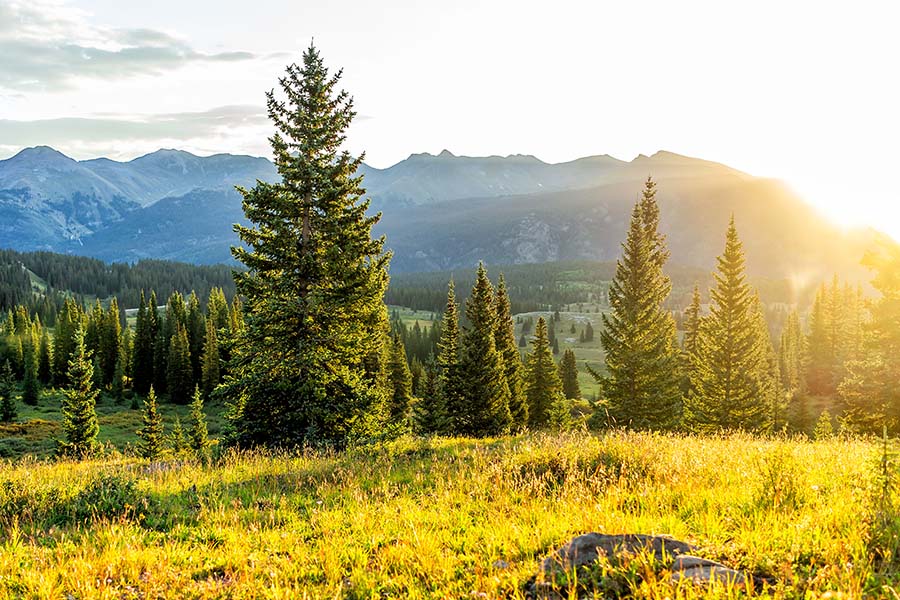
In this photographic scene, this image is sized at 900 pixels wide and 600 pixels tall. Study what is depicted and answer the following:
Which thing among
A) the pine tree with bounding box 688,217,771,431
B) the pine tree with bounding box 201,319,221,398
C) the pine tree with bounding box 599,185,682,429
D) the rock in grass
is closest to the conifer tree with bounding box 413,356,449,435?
the pine tree with bounding box 599,185,682,429

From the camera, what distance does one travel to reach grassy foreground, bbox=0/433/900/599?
4.69m

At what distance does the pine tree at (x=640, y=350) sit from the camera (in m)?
34.1

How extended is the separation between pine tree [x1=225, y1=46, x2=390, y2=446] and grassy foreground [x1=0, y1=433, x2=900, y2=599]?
328 inches

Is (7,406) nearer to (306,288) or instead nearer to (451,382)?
(451,382)

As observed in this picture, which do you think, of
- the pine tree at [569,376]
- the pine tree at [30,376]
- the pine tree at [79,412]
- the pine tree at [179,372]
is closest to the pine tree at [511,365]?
the pine tree at [79,412]

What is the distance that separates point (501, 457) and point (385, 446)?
468 centimetres

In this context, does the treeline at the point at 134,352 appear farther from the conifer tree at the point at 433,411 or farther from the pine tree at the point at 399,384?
the conifer tree at the point at 433,411

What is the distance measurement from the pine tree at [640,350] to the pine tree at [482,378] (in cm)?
809

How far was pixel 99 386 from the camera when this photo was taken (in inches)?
3676

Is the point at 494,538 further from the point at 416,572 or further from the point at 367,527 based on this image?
the point at 367,527

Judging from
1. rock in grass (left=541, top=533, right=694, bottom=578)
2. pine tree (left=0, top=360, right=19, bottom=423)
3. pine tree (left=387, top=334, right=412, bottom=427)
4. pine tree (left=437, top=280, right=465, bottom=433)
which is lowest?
pine tree (left=0, top=360, right=19, bottom=423)

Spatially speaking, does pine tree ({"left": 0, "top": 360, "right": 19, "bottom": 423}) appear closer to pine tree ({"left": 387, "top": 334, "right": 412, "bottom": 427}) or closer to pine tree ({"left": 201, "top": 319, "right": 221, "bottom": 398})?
pine tree ({"left": 201, "top": 319, "right": 221, "bottom": 398})

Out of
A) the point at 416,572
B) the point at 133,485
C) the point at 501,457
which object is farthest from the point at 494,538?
the point at 133,485

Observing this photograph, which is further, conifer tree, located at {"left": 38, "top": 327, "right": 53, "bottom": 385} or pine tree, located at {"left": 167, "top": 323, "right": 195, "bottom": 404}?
conifer tree, located at {"left": 38, "top": 327, "right": 53, "bottom": 385}
